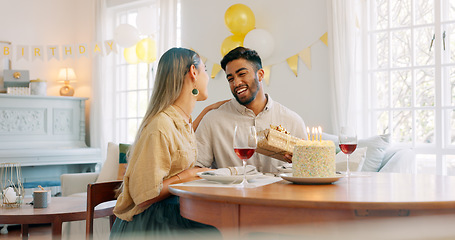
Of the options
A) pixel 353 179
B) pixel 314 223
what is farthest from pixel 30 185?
pixel 314 223

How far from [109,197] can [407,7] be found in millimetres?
3144

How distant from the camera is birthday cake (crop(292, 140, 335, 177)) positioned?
66.5 inches

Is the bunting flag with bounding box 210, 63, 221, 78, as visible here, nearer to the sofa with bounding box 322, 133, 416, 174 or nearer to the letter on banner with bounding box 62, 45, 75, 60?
the sofa with bounding box 322, 133, 416, 174

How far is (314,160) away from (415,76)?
2725mm

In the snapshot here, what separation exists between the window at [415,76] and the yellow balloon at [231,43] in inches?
46.8

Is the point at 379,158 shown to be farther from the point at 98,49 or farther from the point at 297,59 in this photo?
the point at 98,49

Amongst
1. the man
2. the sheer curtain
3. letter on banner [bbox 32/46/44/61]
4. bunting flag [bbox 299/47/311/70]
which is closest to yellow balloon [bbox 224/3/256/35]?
bunting flag [bbox 299/47/311/70]

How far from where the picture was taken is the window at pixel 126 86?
6.25 m

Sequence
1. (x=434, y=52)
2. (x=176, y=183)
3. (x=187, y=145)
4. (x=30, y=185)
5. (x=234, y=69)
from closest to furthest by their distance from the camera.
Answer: (x=176, y=183), (x=187, y=145), (x=234, y=69), (x=434, y=52), (x=30, y=185)

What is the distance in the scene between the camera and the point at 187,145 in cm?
208

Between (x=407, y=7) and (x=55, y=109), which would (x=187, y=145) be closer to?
(x=407, y=7)

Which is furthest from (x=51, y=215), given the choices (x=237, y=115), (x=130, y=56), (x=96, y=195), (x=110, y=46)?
(x=110, y=46)

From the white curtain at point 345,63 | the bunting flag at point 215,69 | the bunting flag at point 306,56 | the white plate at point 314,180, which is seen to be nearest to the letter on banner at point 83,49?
the bunting flag at point 215,69

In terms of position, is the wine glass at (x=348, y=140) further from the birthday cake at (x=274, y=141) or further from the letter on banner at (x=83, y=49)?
the letter on banner at (x=83, y=49)
